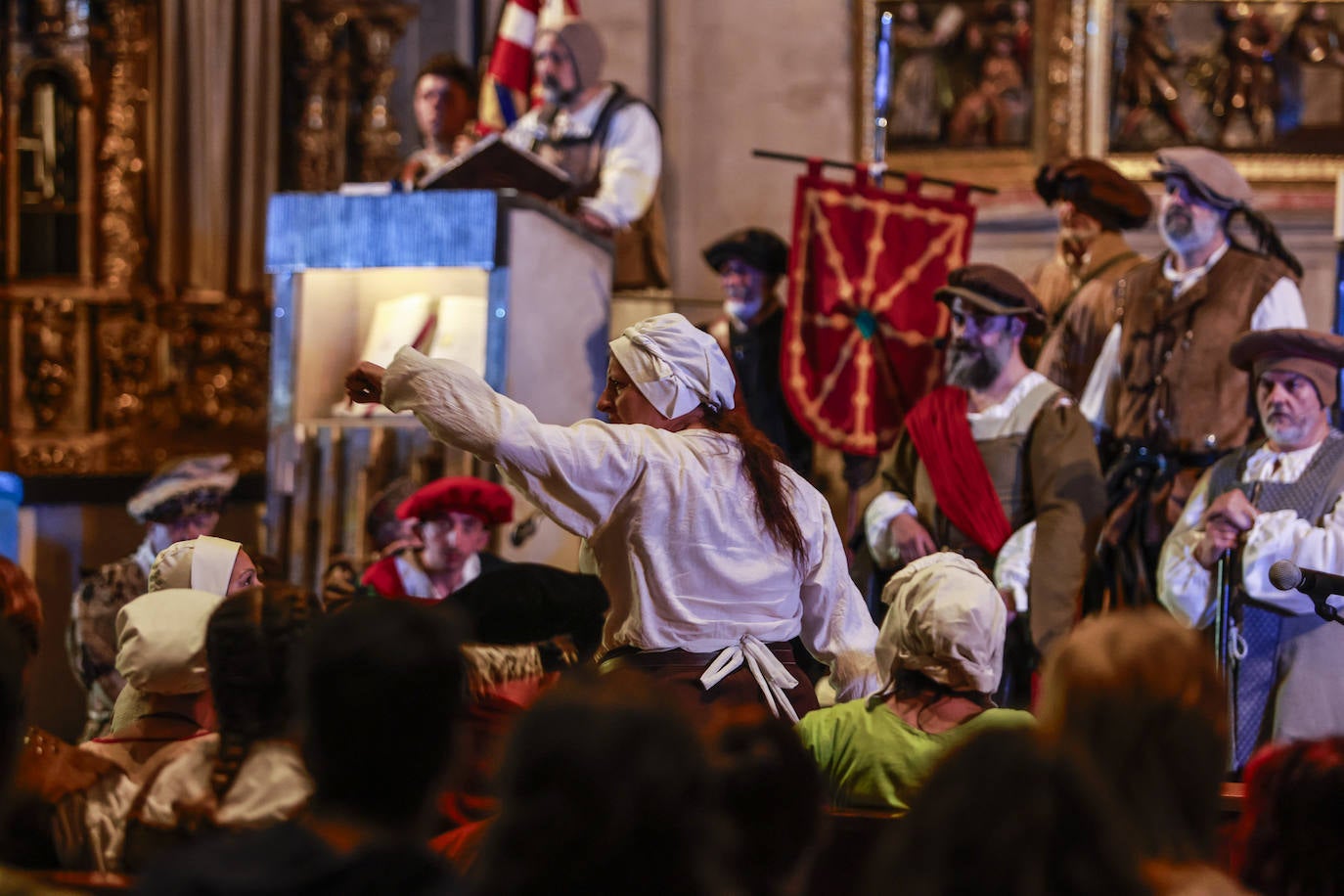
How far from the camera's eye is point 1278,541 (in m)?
4.75

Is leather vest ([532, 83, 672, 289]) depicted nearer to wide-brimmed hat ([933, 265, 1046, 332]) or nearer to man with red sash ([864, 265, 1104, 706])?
wide-brimmed hat ([933, 265, 1046, 332])

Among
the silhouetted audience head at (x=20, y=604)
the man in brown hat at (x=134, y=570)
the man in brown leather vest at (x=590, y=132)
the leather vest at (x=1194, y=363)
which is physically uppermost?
the man in brown leather vest at (x=590, y=132)

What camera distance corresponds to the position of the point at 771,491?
353 cm

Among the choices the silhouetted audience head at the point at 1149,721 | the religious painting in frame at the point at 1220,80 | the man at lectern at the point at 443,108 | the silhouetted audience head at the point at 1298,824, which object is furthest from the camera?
the religious painting in frame at the point at 1220,80

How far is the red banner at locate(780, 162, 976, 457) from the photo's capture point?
6324mm

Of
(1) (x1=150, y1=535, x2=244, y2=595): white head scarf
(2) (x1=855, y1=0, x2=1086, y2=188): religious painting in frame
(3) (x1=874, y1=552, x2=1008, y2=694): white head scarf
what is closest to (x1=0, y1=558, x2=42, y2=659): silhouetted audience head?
(1) (x1=150, y1=535, x2=244, y2=595): white head scarf

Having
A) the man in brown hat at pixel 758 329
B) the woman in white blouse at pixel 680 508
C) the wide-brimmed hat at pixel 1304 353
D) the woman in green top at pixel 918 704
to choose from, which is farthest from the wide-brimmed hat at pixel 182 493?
the wide-brimmed hat at pixel 1304 353

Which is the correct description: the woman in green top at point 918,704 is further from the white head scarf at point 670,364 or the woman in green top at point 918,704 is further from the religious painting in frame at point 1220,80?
the religious painting in frame at point 1220,80

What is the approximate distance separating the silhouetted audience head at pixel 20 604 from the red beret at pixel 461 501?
7.63 ft

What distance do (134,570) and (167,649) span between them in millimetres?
3210

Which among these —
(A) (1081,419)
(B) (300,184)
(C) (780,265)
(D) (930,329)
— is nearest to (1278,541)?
(A) (1081,419)

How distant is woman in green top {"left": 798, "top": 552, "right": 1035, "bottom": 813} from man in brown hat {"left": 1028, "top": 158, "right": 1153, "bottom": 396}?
3255 millimetres

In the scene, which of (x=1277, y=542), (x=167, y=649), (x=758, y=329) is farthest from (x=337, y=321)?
(x=167, y=649)

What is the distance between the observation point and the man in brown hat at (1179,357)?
5637mm
